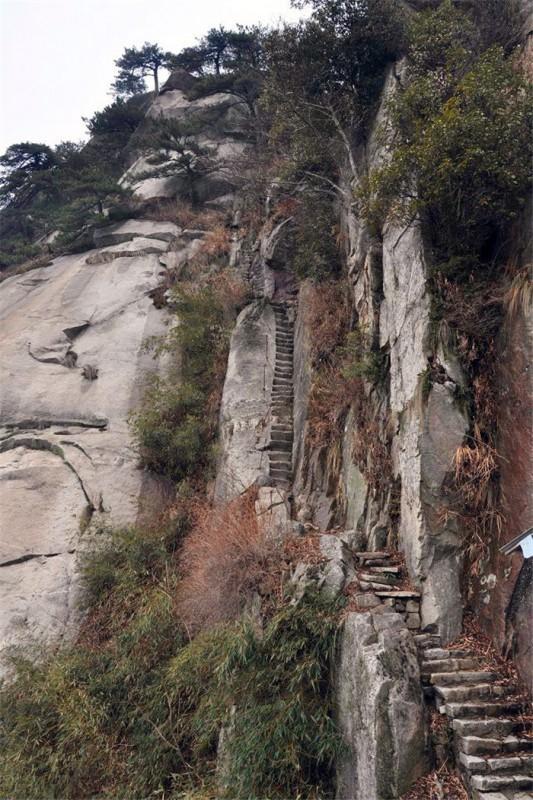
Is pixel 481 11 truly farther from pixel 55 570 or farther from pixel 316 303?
pixel 55 570

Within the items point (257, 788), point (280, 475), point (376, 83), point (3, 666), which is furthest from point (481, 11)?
point (3, 666)

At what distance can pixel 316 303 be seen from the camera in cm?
1148

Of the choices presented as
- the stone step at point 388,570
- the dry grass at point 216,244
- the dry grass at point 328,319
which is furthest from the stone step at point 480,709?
the dry grass at point 216,244

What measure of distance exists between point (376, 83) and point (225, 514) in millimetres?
10170

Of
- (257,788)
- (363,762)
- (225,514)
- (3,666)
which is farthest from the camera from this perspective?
(225,514)

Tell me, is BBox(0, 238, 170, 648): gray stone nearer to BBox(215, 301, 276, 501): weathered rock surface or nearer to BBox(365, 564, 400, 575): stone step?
BBox(215, 301, 276, 501): weathered rock surface

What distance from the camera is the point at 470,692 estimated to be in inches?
196

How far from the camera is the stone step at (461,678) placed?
5.15m

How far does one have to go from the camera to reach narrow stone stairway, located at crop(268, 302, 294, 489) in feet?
33.9

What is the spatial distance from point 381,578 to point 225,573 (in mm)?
2250

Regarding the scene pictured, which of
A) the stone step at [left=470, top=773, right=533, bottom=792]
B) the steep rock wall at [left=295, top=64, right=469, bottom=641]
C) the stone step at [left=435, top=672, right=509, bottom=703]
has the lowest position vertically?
the stone step at [left=470, top=773, right=533, bottom=792]

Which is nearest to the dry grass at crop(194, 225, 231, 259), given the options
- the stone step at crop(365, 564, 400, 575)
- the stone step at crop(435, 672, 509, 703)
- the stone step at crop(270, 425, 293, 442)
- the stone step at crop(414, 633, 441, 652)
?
the stone step at crop(270, 425, 293, 442)

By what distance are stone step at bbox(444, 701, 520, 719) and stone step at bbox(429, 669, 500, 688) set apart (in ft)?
0.95

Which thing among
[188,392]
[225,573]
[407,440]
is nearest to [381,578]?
[407,440]
